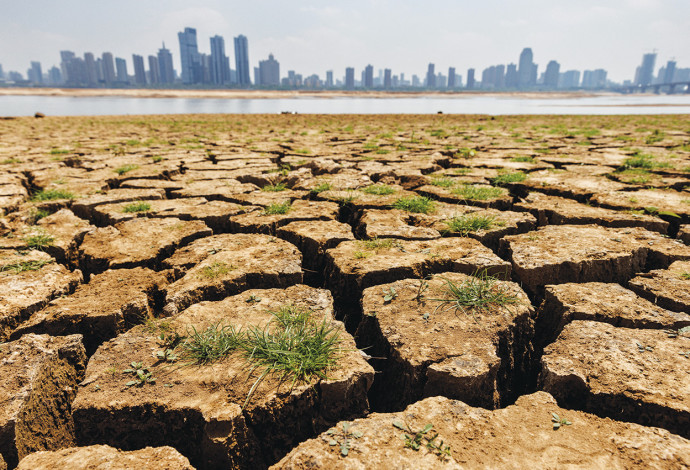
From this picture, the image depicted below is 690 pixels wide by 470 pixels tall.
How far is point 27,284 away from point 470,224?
2.32 metres

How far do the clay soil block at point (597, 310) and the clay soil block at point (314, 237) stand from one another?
109cm

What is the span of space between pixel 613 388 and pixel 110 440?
1456 mm

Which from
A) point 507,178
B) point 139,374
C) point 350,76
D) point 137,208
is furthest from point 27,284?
point 350,76

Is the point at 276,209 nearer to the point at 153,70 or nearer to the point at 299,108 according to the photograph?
the point at 299,108

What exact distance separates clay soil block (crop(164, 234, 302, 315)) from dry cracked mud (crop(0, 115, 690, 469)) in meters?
0.01

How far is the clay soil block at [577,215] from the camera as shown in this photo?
8.43 ft

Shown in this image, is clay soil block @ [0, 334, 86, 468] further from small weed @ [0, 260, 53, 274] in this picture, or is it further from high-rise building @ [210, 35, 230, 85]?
high-rise building @ [210, 35, 230, 85]

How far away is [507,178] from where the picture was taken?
149 inches

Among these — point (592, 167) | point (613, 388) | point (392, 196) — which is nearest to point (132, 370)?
point (613, 388)

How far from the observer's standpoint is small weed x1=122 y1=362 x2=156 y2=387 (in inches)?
47.8

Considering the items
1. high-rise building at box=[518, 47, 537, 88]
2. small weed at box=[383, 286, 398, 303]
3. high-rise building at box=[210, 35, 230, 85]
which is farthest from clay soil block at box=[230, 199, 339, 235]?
high-rise building at box=[518, 47, 537, 88]

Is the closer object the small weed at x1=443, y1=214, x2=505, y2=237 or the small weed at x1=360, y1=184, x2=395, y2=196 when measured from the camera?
the small weed at x1=443, y1=214, x2=505, y2=237

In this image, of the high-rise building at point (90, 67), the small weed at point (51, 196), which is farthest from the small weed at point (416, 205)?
the high-rise building at point (90, 67)

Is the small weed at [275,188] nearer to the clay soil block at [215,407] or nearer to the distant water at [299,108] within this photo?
the clay soil block at [215,407]
